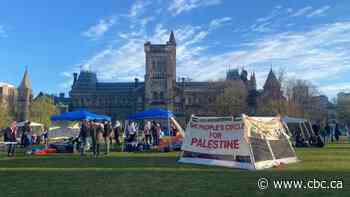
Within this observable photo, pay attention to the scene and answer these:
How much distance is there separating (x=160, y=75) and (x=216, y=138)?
88.9 meters

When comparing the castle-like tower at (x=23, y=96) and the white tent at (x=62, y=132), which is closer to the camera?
the white tent at (x=62, y=132)

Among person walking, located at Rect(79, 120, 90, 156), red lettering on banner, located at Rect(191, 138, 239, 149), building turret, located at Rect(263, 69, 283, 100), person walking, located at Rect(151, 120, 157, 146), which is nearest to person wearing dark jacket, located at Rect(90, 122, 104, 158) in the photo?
person walking, located at Rect(79, 120, 90, 156)

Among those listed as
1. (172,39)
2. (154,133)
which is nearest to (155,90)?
(172,39)

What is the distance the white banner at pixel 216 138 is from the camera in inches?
600

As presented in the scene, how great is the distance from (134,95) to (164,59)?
17.7m

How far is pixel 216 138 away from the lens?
1608 centimetres

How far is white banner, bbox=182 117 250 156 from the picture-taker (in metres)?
15.2

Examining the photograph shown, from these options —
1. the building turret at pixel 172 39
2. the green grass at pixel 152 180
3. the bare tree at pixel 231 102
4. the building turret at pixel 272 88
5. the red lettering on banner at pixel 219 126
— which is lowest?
the green grass at pixel 152 180

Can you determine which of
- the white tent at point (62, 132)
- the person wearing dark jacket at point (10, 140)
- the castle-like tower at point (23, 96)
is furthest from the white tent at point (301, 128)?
the castle-like tower at point (23, 96)

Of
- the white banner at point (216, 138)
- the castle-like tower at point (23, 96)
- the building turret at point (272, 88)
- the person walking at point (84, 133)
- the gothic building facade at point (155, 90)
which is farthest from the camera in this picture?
the castle-like tower at point (23, 96)

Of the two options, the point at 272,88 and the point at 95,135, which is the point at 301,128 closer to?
the point at 95,135

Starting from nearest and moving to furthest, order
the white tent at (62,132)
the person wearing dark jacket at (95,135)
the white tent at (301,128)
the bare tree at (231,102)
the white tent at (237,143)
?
the white tent at (237,143) → the person wearing dark jacket at (95,135) → the white tent at (301,128) → the white tent at (62,132) → the bare tree at (231,102)

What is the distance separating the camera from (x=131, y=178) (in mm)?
12031

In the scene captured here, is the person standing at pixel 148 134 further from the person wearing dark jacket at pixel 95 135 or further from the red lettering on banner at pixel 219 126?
the red lettering on banner at pixel 219 126
